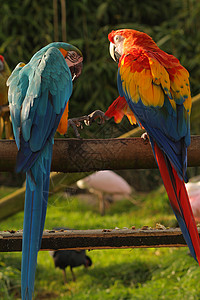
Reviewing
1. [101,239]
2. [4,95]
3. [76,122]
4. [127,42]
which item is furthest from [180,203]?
[4,95]

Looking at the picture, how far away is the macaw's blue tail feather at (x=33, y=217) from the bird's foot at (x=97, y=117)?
0.57 ft

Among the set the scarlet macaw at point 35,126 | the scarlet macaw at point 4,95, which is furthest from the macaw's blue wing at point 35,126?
the scarlet macaw at point 4,95

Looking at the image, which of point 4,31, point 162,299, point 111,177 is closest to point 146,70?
point 162,299

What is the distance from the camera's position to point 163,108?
2.80ft

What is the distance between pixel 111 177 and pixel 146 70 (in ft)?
8.11

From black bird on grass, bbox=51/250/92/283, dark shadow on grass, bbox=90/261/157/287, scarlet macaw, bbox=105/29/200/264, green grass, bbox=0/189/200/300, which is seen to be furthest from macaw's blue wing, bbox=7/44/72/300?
dark shadow on grass, bbox=90/261/157/287

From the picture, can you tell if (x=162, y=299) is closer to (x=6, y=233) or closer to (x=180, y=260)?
(x=180, y=260)

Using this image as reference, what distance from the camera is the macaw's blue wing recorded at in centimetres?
69

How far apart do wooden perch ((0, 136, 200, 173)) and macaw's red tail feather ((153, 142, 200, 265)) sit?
2.5 inches

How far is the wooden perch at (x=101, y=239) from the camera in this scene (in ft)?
2.84

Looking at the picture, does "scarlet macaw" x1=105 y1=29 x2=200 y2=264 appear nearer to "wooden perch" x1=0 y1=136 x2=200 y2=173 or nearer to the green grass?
"wooden perch" x1=0 y1=136 x2=200 y2=173

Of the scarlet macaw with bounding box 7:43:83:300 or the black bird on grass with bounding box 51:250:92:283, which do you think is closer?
the scarlet macaw with bounding box 7:43:83:300

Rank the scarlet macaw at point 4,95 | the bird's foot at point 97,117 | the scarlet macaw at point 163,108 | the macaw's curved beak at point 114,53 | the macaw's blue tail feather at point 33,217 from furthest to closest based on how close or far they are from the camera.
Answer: the scarlet macaw at point 4,95
the macaw's curved beak at point 114,53
the bird's foot at point 97,117
the scarlet macaw at point 163,108
the macaw's blue tail feather at point 33,217

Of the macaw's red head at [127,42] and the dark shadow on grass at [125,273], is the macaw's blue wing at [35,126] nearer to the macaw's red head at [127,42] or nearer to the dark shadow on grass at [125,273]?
the macaw's red head at [127,42]
